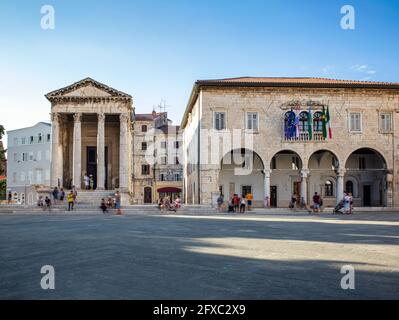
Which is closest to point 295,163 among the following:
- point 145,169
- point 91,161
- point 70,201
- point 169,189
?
point 70,201

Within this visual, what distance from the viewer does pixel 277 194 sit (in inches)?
1449

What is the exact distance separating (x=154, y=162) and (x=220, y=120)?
3167cm

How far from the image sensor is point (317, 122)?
3369cm

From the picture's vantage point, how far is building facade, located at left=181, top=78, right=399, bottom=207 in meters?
32.5

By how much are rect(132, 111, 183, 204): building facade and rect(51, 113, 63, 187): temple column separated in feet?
82.5

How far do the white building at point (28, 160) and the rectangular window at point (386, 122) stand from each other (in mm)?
41324

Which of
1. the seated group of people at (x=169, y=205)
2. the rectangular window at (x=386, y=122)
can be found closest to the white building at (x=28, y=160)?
the seated group of people at (x=169, y=205)

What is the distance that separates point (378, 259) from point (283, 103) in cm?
2616

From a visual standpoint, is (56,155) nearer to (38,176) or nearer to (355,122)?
(38,176)

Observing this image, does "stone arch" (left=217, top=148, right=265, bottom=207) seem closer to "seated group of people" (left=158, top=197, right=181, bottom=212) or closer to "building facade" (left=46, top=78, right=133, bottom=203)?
"seated group of people" (left=158, top=197, right=181, bottom=212)

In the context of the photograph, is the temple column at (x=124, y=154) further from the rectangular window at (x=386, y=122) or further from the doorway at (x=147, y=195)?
the doorway at (x=147, y=195)

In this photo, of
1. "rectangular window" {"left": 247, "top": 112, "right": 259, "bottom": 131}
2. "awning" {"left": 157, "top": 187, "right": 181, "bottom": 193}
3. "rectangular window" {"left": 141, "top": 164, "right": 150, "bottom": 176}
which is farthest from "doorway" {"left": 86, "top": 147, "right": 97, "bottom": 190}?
"rectangular window" {"left": 141, "top": 164, "right": 150, "bottom": 176}
